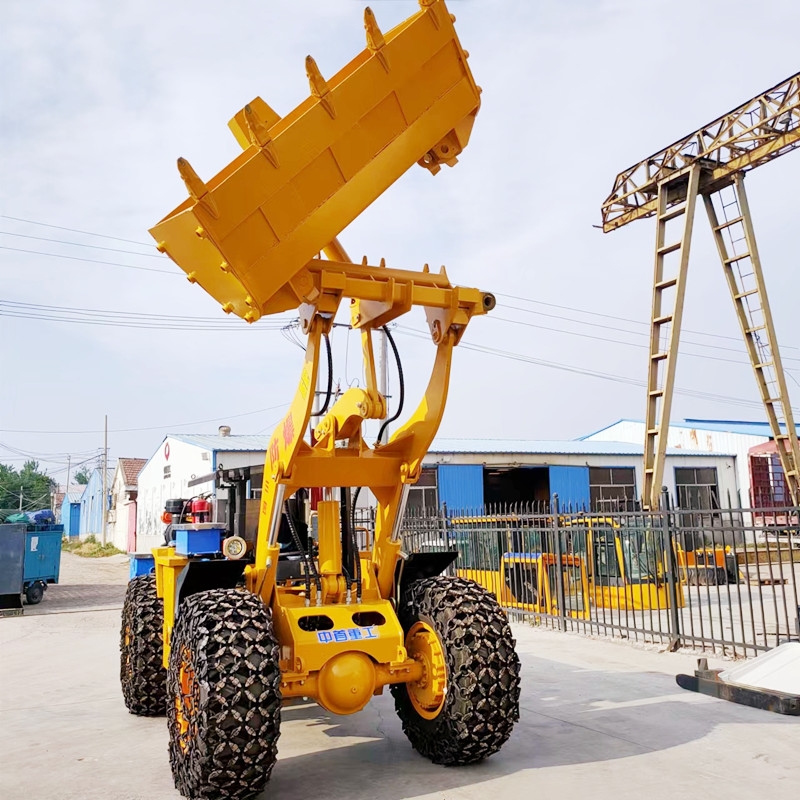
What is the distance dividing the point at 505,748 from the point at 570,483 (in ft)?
81.6

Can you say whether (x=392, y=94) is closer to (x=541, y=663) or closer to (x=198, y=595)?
(x=198, y=595)

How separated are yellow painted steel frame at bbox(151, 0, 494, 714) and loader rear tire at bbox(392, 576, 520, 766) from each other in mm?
260

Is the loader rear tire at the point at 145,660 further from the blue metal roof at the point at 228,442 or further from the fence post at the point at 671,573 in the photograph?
the blue metal roof at the point at 228,442

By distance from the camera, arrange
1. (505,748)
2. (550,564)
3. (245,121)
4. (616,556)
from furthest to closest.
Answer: (550,564)
(616,556)
(505,748)
(245,121)

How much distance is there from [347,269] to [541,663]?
19.7ft

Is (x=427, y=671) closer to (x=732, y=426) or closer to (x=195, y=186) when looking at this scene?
(x=195, y=186)

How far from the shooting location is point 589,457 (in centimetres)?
3038

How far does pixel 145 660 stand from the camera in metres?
6.79

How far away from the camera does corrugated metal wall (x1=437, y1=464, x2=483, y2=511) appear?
27.4 metres

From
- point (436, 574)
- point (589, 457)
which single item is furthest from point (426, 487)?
point (436, 574)

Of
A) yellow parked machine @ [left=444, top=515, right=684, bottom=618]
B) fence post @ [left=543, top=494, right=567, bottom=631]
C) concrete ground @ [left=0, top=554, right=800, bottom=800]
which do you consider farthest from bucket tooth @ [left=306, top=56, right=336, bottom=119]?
fence post @ [left=543, top=494, right=567, bottom=631]

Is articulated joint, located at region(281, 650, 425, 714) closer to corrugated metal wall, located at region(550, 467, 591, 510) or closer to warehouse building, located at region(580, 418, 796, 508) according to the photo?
corrugated metal wall, located at region(550, 467, 591, 510)

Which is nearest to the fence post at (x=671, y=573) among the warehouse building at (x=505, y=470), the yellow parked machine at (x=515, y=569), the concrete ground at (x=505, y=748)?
the concrete ground at (x=505, y=748)

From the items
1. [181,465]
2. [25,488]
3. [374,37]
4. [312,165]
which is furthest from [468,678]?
[25,488]
